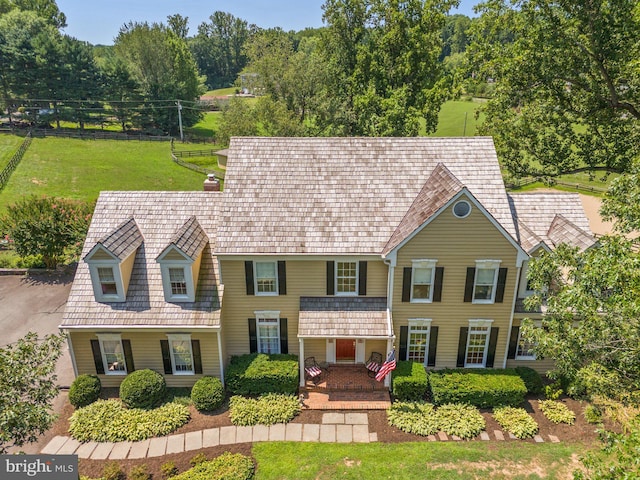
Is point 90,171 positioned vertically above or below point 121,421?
above

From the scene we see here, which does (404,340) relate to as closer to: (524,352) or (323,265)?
(323,265)

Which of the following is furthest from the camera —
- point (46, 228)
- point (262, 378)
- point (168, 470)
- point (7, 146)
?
point (7, 146)

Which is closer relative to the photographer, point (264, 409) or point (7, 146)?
point (264, 409)

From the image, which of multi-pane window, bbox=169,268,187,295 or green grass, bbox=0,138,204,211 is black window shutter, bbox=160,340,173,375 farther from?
green grass, bbox=0,138,204,211

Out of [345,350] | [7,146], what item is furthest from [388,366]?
[7,146]

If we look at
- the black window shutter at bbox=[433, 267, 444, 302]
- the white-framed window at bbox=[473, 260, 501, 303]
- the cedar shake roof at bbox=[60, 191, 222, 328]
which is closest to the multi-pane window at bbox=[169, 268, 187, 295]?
the cedar shake roof at bbox=[60, 191, 222, 328]

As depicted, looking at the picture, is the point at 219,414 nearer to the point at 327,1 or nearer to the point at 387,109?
the point at 387,109
